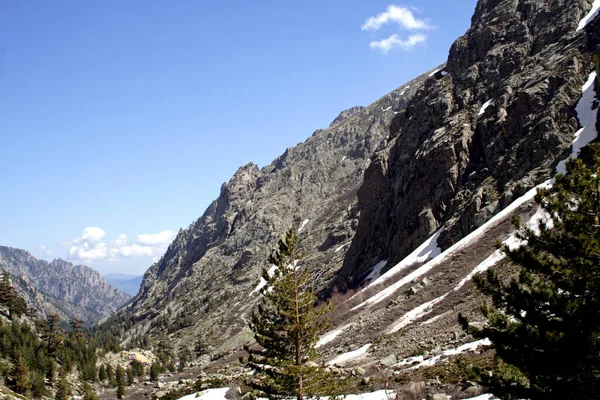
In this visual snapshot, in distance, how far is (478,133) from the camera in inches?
3051

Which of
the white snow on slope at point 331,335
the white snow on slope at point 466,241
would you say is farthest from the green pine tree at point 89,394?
the white snow on slope at point 466,241

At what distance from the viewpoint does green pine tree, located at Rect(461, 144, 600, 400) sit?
384 inches

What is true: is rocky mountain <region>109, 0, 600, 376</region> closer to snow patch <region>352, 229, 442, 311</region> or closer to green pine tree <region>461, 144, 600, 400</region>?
snow patch <region>352, 229, 442, 311</region>

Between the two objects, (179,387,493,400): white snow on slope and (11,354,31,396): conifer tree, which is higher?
(11,354,31,396): conifer tree

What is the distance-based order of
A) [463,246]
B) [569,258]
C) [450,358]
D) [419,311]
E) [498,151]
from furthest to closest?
[498,151]
[463,246]
[419,311]
[450,358]
[569,258]

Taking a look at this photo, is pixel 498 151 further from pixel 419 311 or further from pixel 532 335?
pixel 532 335

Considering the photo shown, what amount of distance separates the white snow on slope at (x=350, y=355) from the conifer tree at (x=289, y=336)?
59.8ft

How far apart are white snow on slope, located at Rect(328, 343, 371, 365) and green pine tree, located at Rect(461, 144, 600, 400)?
93.7ft

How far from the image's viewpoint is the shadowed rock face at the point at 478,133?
62.3 m

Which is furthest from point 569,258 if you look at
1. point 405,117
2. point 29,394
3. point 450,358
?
point 405,117

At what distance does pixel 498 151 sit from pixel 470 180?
6.95m

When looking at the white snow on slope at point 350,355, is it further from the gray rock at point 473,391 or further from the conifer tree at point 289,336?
the gray rock at point 473,391

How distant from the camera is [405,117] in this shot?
10775cm

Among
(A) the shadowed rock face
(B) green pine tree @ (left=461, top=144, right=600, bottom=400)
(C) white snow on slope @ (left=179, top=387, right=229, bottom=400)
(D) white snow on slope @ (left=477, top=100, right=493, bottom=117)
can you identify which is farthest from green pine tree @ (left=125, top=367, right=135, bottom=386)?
(D) white snow on slope @ (left=477, top=100, right=493, bottom=117)
